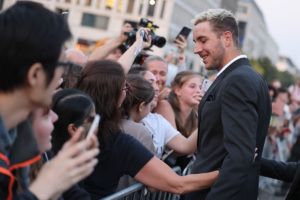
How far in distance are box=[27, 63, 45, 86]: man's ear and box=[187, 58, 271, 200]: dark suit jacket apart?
1.74 metres

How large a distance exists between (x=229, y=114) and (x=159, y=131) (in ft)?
4.56

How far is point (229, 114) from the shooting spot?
3.29 meters

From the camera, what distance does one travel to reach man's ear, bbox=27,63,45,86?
5.68ft

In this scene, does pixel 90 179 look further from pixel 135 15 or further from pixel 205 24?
pixel 135 15

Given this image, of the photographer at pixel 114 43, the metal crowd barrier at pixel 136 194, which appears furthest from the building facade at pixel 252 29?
the metal crowd barrier at pixel 136 194

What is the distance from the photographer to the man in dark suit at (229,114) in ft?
10.7

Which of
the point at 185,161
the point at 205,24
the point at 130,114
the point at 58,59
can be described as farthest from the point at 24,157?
the point at 185,161

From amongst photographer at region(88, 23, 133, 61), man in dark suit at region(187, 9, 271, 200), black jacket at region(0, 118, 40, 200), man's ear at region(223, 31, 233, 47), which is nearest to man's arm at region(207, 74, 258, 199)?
man in dark suit at region(187, 9, 271, 200)

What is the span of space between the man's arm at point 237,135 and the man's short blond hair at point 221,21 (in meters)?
0.51

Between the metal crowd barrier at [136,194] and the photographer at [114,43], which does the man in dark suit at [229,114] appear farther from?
the photographer at [114,43]

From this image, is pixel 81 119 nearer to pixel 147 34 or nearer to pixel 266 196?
pixel 147 34

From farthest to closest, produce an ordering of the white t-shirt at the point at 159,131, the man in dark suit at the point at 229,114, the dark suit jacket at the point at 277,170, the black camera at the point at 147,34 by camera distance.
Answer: the black camera at the point at 147,34 < the white t-shirt at the point at 159,131 < the dark suit jacket at the point at 277,170 < the man in dark suit at the point at 229,114

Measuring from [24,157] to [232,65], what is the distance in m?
2.08

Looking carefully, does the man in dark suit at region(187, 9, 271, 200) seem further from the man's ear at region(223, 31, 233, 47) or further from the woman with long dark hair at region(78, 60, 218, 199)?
the woman with long dark hair at region(78, 60, 218, 199)
